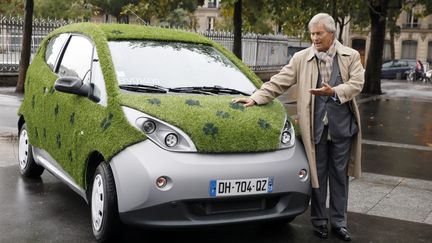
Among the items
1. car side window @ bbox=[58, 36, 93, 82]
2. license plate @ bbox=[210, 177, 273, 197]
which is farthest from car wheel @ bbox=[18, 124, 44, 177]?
license plate @ bbox=[210, 177, 273, 197]

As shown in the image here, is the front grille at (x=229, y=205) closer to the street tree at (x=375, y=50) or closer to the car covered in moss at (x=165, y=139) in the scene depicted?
the car covered in moss at (x=165, y=139)

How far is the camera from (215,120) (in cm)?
420

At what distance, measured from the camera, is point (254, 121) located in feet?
14.2

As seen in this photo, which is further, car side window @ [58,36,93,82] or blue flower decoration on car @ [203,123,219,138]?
car side window @ [58,36,93,82]

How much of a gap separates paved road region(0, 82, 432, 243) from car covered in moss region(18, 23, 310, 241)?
0.36 meters

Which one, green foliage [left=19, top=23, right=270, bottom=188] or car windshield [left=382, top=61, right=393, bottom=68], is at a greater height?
green foliage [left=19, top=23, right=270, bottom=188]

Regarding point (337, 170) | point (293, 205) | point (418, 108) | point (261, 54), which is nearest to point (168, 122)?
point (293, 205)

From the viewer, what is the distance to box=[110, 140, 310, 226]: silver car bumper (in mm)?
3875

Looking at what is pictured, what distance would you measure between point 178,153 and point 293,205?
1.02 m

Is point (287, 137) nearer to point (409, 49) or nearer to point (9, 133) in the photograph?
point (9, 133)

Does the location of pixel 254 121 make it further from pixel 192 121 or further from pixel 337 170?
pixel 337 170

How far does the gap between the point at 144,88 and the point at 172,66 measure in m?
0.48

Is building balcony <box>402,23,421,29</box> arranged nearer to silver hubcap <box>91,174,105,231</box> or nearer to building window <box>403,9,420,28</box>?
building window <box>403,9,420,28</box>

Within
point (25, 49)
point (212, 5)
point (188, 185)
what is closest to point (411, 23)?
point (212, 5)
